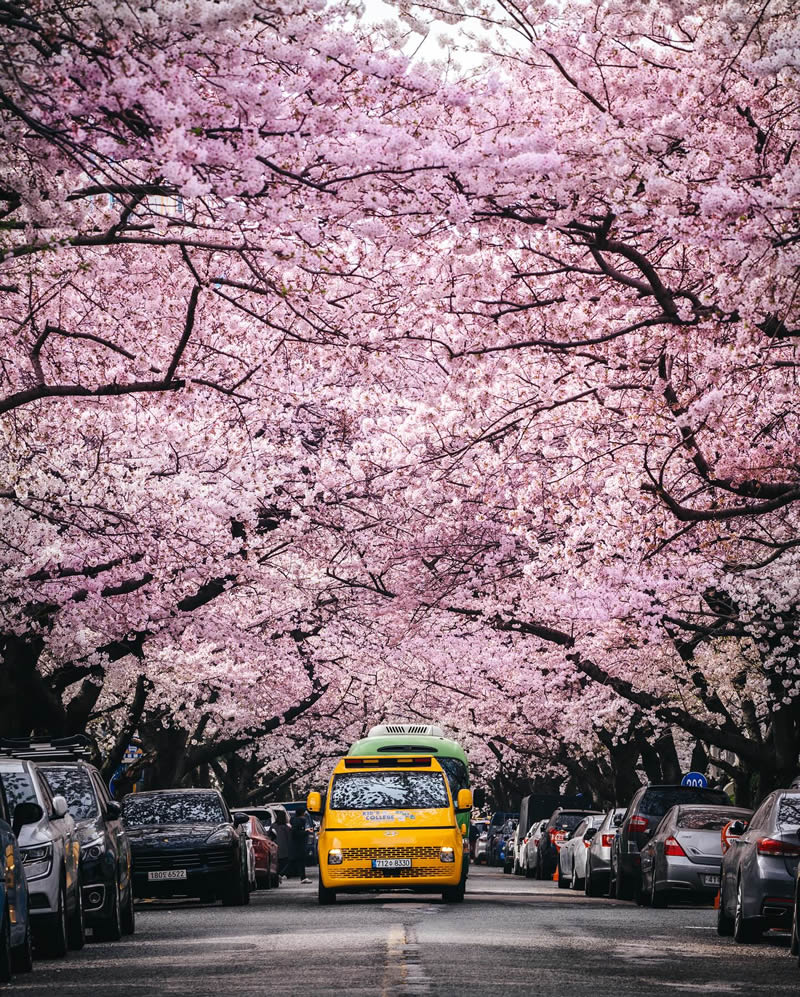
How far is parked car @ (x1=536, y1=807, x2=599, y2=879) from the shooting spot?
40.8 meters

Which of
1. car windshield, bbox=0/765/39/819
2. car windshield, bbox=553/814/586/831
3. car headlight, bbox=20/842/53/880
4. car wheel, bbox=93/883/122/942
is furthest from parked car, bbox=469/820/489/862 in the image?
car headlight, bbox=20/842/53/880

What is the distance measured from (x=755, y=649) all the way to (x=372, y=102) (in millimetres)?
22227

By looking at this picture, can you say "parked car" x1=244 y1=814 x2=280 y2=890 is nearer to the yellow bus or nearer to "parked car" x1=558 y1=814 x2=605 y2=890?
"parked car" x1=558 y1=814 x2=605 y2=890

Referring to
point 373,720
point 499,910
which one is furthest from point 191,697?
point 499,910

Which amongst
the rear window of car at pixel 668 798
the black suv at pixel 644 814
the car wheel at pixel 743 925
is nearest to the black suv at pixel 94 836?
the car wheel at pixel 743 925

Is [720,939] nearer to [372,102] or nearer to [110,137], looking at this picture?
[372,102]

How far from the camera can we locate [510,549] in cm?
3027

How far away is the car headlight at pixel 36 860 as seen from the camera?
1398cm

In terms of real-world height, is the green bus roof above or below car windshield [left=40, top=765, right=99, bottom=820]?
above

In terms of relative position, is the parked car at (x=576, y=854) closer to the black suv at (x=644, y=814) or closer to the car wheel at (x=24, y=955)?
the black suv at (x=644, y=814)

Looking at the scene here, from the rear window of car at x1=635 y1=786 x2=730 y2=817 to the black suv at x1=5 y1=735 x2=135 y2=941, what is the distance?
432 inches

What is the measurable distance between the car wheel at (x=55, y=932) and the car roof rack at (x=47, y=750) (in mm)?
2777

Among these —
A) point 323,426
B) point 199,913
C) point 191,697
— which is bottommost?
point 199,913

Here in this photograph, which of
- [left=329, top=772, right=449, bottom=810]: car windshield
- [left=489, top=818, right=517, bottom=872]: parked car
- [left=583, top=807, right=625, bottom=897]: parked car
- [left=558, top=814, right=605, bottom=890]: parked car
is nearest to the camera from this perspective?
[left=329, top=772, right=449, bottom=810]: car windshield
